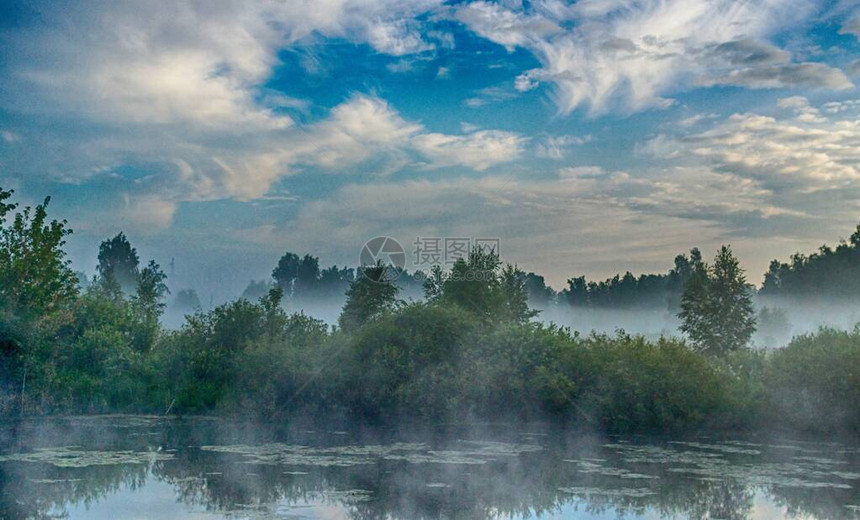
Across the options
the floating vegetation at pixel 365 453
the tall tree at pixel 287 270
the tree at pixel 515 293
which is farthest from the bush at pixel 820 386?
the tall tree at pixel 287 270

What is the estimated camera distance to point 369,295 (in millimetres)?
63531

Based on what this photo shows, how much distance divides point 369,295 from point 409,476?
4602 centimetres

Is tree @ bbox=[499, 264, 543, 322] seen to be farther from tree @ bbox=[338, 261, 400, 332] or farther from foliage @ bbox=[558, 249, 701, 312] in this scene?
foliage @ bbox=[558, 249, 701, 312]

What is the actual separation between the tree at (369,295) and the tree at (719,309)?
24.4 m

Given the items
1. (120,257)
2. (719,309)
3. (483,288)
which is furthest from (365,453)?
(120,257)

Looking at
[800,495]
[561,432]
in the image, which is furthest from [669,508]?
[561,432]

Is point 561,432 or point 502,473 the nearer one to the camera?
point 502,473

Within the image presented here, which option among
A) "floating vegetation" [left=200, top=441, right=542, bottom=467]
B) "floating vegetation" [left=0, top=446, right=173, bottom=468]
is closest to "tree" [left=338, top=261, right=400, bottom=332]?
"floating vegetation" [left=200, top=441, right=542, bottom=467]

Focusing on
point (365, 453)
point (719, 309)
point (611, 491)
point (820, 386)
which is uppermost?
point (719, 309)

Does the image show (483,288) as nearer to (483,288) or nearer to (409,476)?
(483,288)

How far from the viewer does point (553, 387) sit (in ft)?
91.0

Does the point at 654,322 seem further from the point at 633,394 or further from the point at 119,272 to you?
the point at 633,394

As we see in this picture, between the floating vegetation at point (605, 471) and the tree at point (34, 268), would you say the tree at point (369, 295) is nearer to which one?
the tree at point (34, 268)

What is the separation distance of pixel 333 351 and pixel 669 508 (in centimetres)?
1862
